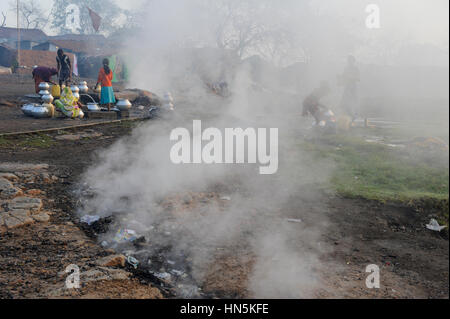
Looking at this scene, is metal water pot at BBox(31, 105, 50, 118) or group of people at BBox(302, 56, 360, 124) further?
group of people at BBox(302, 56, 360, 124)

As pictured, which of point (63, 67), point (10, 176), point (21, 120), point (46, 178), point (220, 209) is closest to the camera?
point (220, 209)

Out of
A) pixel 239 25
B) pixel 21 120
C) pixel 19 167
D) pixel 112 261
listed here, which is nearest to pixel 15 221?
pixel 112 261

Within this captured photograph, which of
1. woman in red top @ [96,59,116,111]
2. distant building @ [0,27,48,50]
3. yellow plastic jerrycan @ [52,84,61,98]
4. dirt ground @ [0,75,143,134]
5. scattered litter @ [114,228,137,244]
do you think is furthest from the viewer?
distant building @ [0,27,48,50]

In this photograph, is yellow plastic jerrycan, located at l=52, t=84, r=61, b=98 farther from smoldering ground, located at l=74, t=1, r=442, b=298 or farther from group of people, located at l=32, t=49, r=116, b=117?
smoldering ground, located at l=74, t=1, r=442, b=298

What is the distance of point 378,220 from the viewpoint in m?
2.95

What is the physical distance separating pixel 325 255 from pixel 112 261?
134 cm

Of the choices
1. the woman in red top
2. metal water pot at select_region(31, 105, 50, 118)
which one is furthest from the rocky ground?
the woman in red top

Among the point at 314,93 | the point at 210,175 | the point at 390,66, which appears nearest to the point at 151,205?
the point at 210,175

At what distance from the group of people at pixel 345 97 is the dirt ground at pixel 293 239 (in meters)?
4.16

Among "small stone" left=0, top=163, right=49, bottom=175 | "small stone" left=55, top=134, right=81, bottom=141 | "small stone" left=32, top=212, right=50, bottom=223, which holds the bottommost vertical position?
"small stone" left=32, top=212, right=50, bottom=223

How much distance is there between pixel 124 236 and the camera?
2502mm

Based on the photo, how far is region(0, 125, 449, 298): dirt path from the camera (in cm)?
187

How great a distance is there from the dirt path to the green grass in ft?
1.04

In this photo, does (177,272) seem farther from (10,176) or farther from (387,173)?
(387,173)
